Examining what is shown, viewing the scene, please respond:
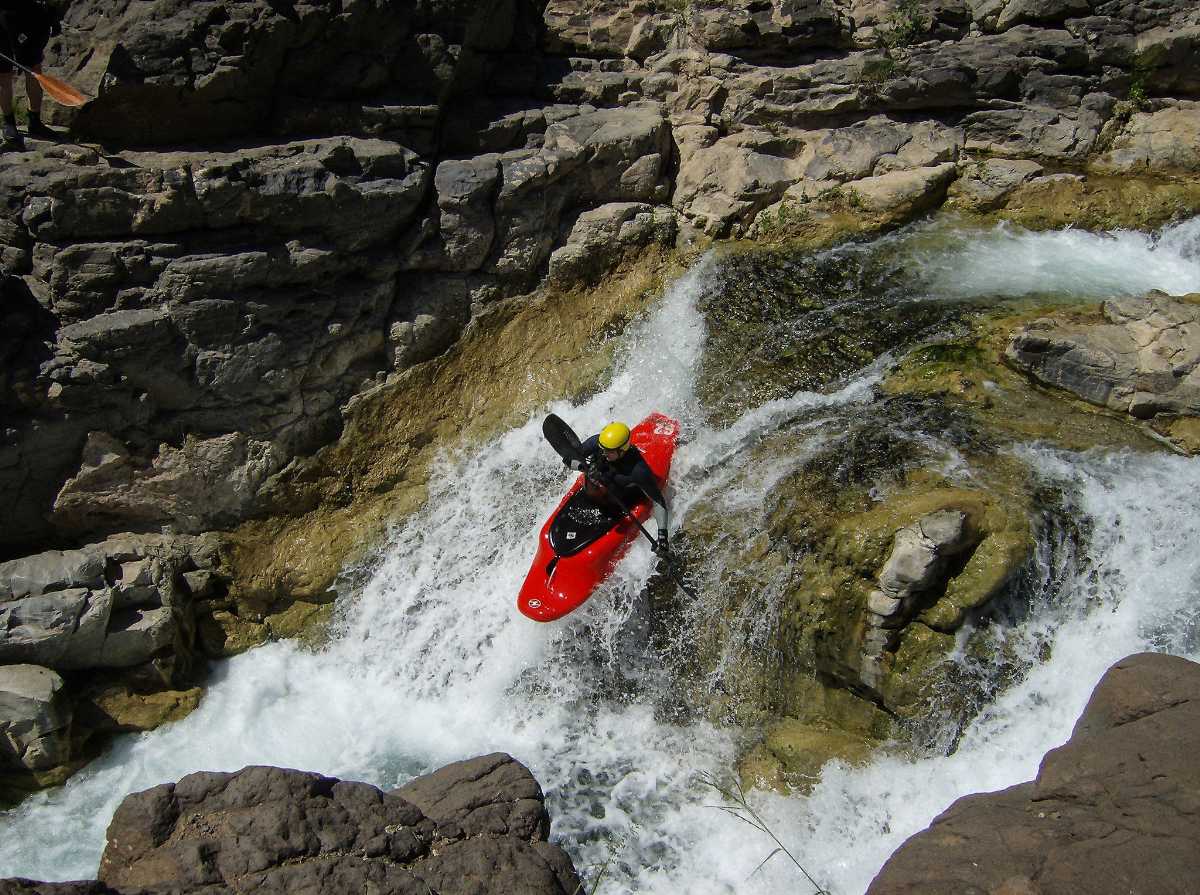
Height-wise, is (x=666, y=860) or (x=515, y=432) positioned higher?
(x=515, y=432)

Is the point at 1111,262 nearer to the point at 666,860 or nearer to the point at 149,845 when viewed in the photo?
the point at 666,860

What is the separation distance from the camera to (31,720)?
20.8 feet

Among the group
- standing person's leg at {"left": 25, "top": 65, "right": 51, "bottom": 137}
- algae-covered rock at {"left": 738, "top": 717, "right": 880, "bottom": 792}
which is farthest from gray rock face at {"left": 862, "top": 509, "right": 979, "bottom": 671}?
standing person's leg at {"left": 25, "top": 65, "right": 51, "bottom": 137}

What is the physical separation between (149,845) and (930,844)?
3.54 meters

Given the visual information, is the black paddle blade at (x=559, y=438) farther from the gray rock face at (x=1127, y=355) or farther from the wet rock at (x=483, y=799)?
the gray rock face at (x=1127, y=355)

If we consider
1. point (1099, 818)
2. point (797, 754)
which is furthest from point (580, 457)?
point (1099, 818)

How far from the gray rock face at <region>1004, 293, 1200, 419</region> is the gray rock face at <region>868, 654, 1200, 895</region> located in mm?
2703

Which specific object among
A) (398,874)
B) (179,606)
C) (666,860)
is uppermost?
(398,874)

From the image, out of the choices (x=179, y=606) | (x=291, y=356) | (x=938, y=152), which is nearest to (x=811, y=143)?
(x=938, y=152)

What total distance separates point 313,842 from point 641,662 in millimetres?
3118

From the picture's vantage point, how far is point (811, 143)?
9219 millimetres

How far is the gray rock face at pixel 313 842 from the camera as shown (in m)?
3.67

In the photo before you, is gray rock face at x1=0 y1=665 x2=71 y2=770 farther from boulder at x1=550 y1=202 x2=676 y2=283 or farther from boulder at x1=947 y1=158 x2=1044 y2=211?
boulder at x1=947 y1=158 x2=1044 y2=211

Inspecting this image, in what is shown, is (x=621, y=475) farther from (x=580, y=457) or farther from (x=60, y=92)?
(x=60, y=92)
